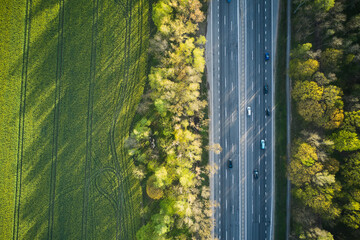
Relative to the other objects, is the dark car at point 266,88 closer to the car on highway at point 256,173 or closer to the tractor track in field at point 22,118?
the car on highway at point 256,173

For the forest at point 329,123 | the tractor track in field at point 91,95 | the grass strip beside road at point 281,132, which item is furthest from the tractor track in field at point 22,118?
the forest at point 329,123

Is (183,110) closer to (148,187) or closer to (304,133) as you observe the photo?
(148,187)

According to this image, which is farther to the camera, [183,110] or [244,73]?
[244,73]

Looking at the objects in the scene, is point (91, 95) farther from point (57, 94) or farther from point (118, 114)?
point (57, 94)

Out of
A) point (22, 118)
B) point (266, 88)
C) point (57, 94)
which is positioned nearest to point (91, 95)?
point (57, 94)

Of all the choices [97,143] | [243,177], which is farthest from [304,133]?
[97,143]
